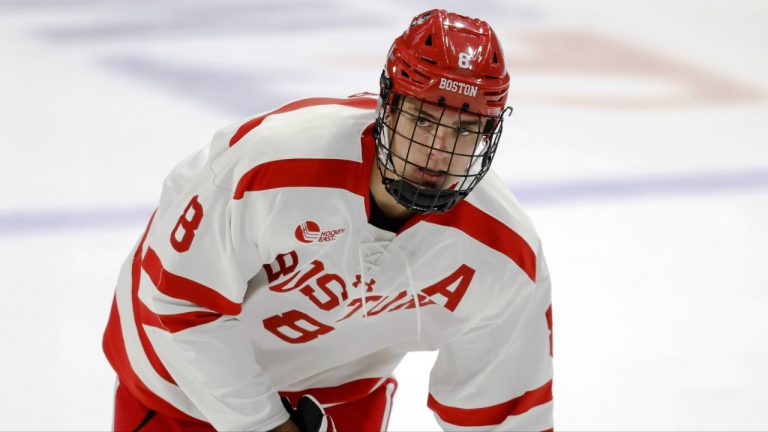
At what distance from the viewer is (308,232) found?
1807mm

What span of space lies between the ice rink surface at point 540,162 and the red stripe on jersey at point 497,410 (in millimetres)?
764

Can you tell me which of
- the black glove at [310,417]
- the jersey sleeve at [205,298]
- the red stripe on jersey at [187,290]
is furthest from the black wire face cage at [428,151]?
the black glove at [310,417]

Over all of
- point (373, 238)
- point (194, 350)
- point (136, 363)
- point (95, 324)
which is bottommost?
point (95, 324)

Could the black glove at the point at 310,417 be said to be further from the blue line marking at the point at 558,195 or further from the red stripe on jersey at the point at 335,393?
the blue line marking at the point at 558,195

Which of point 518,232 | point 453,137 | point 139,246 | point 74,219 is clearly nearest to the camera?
point 453,137

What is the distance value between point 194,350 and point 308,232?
30 centimetres

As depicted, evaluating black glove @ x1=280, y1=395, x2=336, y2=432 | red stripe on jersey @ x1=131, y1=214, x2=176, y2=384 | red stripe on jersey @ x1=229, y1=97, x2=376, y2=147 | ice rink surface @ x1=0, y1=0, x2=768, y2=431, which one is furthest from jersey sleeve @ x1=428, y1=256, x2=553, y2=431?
ice rink surface @ x1=0, y1=0, x2=768, y2=431

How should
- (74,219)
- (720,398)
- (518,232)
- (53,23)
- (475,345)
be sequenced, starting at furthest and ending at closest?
(53,23), (74,219), (720,398), (475,345), (518,232)

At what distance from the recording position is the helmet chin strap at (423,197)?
5.49 ft

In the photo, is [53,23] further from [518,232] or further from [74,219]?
[518,232]

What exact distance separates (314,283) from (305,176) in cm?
24

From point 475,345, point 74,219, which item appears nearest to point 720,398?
point 475,345

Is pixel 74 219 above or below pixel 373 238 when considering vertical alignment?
below

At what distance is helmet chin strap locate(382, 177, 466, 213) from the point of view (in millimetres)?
1675
